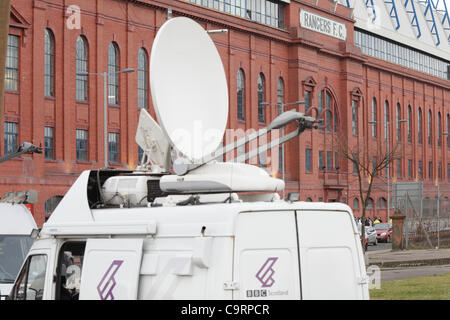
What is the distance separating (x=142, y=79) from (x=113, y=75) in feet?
9.17

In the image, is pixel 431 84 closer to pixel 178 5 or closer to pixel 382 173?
pixel 382 173

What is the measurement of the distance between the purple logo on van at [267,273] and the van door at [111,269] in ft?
3.73

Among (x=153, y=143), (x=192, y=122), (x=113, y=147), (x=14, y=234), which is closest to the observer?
(x=192, y=122)

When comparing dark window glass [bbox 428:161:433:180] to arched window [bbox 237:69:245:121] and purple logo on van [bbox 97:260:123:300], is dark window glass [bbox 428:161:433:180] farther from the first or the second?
purple logo on van [bbox 97:260:123:300]

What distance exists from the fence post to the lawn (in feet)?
65.6

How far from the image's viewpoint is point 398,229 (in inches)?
1741

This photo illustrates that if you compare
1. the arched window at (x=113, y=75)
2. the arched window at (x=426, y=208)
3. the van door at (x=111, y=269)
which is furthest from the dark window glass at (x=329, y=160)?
the van door at (x=111, y=269)

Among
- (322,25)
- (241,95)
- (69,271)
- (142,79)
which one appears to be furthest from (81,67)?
(69,271)

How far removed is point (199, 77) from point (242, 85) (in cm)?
5686

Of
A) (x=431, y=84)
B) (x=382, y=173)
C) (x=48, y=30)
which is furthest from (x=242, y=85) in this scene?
(x=431, y=84)

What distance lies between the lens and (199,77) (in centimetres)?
1073

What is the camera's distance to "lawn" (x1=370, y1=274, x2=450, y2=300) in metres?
19.2

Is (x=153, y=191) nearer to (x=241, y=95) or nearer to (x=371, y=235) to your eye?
(x=371, y=235)

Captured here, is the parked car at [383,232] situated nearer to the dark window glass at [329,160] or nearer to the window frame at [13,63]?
the dark window glass at [329,160]
